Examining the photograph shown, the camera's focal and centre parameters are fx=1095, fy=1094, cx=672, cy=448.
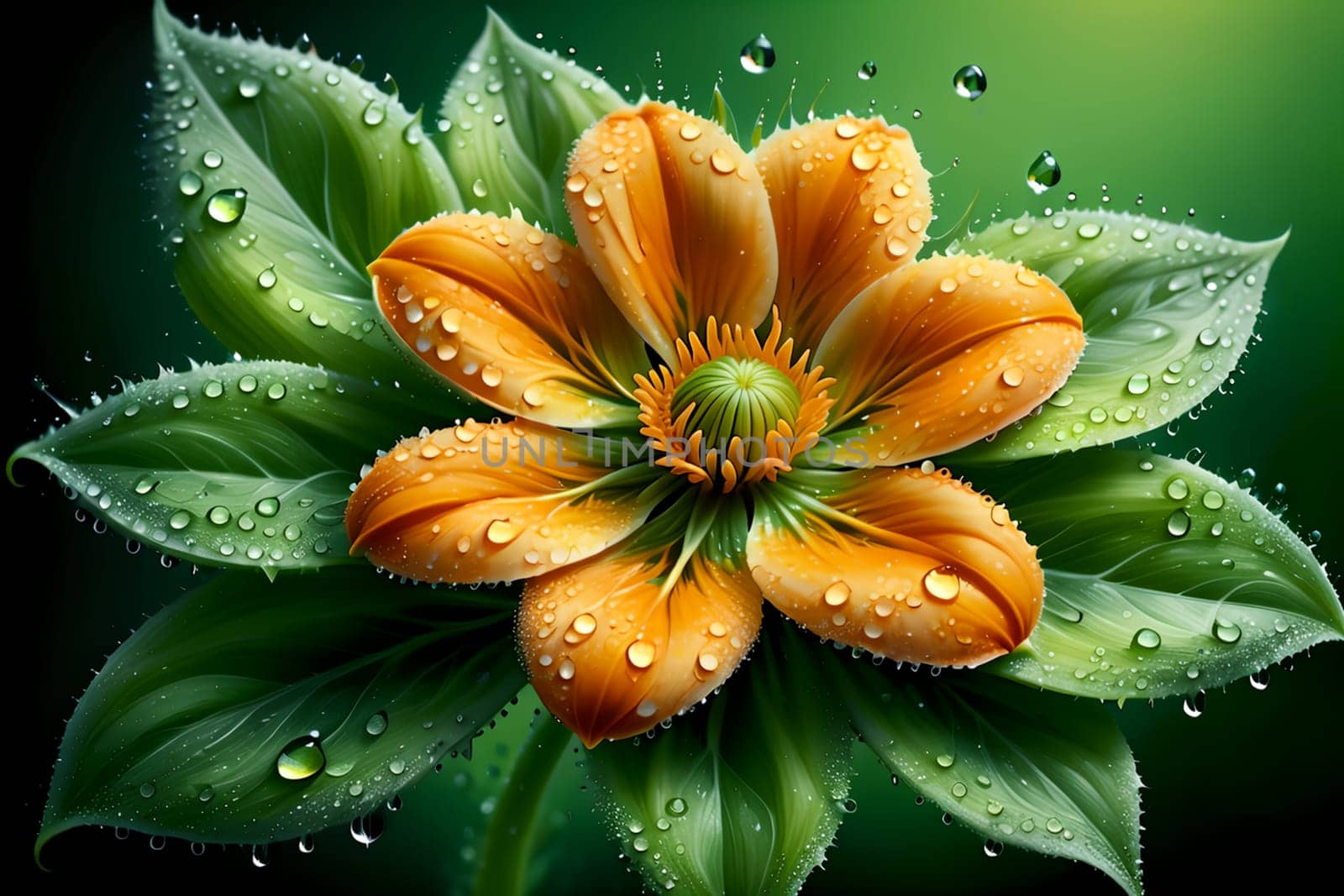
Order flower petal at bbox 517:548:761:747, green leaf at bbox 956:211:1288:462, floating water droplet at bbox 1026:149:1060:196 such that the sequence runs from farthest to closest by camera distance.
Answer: floating water droplet at bbox 1026:149:1060:196, green leaf at bbox 956:211:1288:462, flower petal at bbox 517:548:761:747

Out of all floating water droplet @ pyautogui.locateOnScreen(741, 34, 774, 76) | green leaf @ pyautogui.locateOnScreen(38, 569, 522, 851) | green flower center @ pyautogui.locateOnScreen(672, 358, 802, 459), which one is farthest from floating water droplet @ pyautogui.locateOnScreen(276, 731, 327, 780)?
floating water droplet @ pyautogui.locateOnScreen(741, 34, 774, 76)

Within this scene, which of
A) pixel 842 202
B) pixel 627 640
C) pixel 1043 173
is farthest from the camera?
pixel 1043 173

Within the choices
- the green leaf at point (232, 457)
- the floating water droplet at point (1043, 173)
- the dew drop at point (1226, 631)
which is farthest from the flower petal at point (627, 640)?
the floating water droplet at point (1043, 173)

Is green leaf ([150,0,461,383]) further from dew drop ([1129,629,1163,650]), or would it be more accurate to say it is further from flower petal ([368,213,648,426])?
dew drop ([1129,629,1163,650])

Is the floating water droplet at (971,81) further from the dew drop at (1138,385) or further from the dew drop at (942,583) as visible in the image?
the dew drop at (942,583)

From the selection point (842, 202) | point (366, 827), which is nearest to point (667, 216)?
point (842, 202)

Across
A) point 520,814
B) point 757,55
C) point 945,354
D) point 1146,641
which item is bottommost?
point 520,814

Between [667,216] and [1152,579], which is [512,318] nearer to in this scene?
[667,216]

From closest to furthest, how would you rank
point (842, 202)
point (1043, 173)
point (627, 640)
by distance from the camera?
point (627, 640) → point (842, 202) → point (1043, 173)
